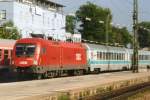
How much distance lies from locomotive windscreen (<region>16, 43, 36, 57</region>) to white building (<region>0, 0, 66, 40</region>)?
38178 millimetres

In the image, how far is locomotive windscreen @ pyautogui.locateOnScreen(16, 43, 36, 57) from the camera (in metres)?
38.6

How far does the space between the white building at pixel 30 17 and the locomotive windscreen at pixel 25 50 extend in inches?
1503

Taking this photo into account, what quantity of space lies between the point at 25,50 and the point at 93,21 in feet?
289

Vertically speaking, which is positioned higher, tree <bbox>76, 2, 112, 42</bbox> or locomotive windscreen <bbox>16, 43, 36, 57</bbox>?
tree <bbox>76, 2, 112, 42</bbox>

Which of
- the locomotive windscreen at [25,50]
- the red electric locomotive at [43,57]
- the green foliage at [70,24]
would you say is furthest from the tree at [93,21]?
the locomotive windscreen at [25,50]

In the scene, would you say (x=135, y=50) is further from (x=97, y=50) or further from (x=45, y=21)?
(x=45, y=21)

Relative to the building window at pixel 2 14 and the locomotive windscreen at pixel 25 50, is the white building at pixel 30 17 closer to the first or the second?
the building window at pixel 2 14

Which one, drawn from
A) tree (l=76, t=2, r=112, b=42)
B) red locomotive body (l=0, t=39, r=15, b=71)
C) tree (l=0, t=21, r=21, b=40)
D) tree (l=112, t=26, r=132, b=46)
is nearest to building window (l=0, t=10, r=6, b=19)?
tree (l=0, t=21, r=21, b=40)

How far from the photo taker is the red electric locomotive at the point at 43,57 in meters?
38.0

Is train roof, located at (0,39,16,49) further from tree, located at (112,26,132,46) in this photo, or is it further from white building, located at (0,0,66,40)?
tree, located at (112,26,132,46)

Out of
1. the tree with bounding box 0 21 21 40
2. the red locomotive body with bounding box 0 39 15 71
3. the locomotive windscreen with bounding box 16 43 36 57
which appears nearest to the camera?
the locomotive windscreen with bounding box 16 43 36 57

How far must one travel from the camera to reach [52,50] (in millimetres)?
41531

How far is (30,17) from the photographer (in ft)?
287

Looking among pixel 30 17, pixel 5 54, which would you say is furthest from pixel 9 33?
pixel 5 54
